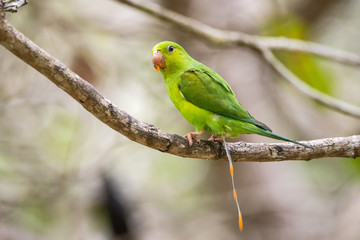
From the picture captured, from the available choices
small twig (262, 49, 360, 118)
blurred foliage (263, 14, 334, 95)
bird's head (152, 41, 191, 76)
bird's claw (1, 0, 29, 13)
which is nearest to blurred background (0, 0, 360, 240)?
blurred foliage (263, 14, 334, 95)

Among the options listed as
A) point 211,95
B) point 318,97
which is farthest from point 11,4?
point 318,97

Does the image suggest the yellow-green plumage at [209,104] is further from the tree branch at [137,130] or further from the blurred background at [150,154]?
the blurred background at [150,154]

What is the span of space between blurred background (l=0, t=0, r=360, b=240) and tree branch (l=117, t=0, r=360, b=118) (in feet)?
1.53

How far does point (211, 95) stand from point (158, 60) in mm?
538

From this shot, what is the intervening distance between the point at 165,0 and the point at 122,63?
122cm

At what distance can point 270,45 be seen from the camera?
512 centimetres

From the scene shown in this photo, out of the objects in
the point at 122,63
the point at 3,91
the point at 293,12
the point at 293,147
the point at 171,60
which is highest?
the point at 293,12

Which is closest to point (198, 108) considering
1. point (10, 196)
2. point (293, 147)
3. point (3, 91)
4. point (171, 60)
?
point (171, 60)

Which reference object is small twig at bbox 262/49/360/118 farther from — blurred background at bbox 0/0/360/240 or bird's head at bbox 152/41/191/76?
bird's head at bbox 152/41/191/76

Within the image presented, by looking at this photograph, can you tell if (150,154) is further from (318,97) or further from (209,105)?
(209,105)

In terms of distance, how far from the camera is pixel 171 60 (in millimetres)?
3396

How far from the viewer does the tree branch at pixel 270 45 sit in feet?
14.4

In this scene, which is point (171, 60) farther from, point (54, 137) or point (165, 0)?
point (54, 137)

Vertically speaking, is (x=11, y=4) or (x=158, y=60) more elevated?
(x=158, y=60)
